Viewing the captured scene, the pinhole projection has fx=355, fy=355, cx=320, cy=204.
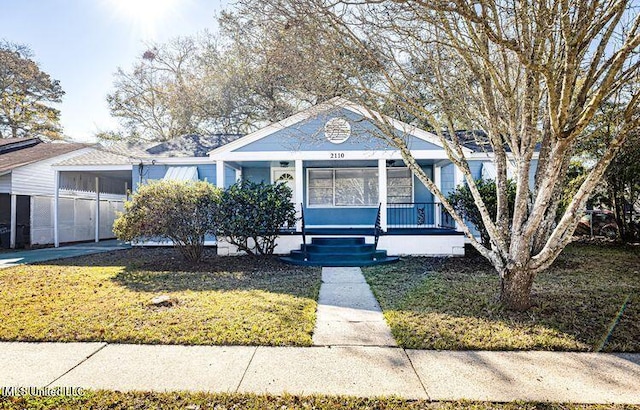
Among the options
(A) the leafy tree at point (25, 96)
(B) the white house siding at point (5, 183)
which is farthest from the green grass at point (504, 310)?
(A) the leafy tree at point (25, 96)

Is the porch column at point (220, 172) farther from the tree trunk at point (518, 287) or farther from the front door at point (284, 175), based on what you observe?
the tree trunk at point (518, 287)

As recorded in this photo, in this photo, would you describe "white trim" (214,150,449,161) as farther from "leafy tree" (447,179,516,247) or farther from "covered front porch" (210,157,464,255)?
"leafy tree" (447,179,516,247)

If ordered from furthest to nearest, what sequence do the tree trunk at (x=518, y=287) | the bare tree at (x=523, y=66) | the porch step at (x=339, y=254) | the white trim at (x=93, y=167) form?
the white trim at (x=93, y=167) → the porch step at (x=339, y=254) → the tree trunk at (x=518, y=287) → the bare tree at (x=523, y=66)

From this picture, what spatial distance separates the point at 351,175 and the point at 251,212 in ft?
16.1

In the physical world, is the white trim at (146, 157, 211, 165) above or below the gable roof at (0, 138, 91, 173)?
below

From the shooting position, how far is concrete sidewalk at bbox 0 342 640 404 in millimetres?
2713

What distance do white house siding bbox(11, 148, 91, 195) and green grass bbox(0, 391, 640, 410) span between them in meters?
13.2

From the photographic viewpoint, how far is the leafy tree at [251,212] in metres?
8.45

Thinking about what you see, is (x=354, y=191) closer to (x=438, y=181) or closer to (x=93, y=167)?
(x=438, y=181)

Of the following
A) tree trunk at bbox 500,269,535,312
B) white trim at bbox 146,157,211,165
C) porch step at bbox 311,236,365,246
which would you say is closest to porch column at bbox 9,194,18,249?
white trim at bbox 146,157,211,165

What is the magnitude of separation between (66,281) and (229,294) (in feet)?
11.4

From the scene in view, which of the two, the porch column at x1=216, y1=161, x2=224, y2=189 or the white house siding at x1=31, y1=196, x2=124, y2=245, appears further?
the white house siding at x1=31, y1=196, x2=124, y2=245

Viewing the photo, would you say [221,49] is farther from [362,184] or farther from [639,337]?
[639,337]

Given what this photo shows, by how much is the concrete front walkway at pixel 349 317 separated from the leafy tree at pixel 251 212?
7.80 feet
